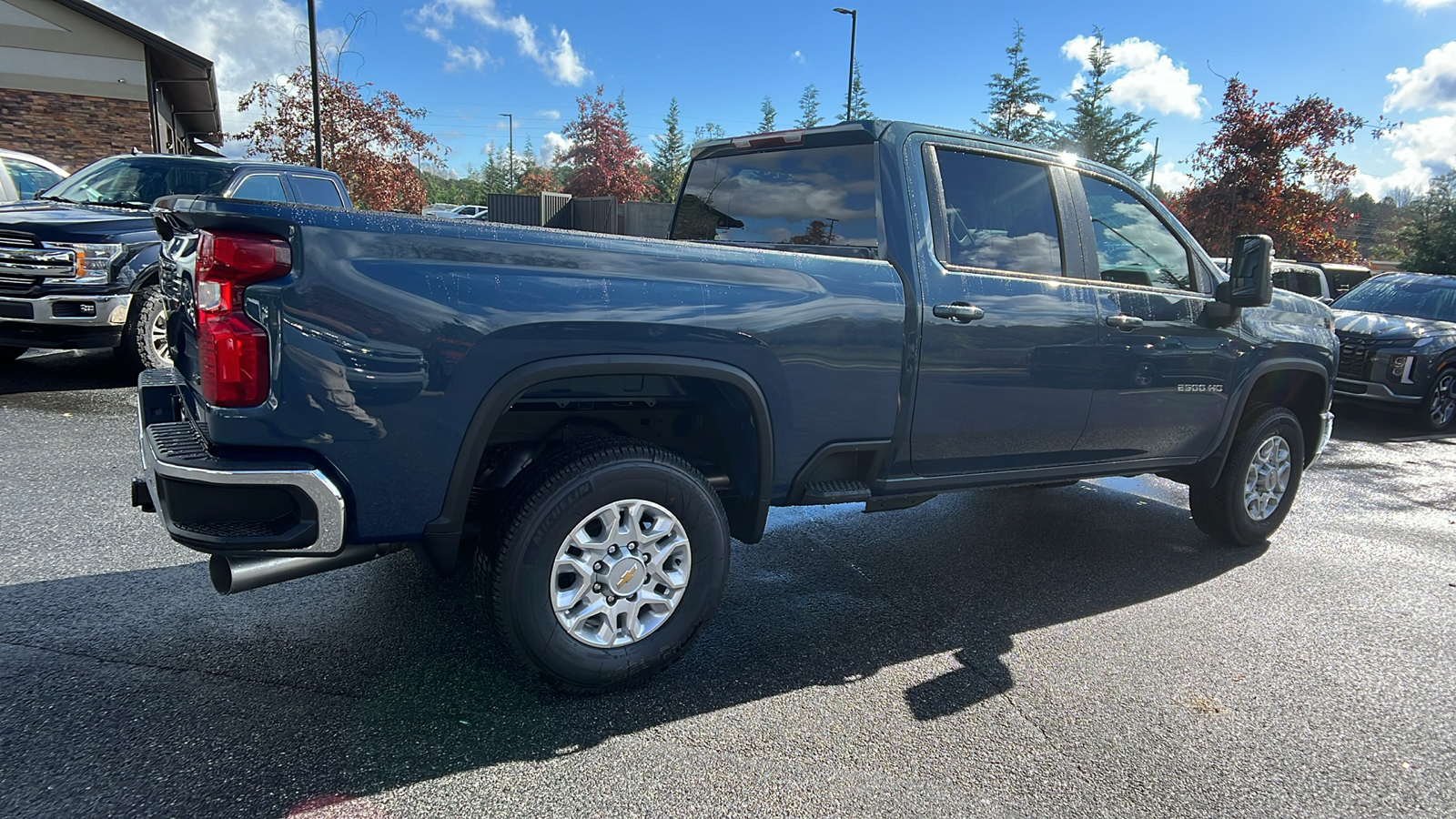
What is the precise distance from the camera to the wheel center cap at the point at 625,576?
2.92 metres

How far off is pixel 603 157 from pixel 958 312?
1600 inches

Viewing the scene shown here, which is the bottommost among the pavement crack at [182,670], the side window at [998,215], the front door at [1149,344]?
the pavement crack at [182,670]

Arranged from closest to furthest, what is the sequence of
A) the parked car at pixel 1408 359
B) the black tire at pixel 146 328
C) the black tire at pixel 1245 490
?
the black tire at pixel 1245 490 → the black tire at pixel 146 328 → the parked car at pixel 1408 359

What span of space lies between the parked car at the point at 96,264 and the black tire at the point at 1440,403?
1164 cm

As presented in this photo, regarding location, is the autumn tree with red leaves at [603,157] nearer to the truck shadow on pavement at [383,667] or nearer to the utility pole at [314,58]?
the utility pole at [314,58]

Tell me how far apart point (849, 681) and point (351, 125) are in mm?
21645

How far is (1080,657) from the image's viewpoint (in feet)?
11.6

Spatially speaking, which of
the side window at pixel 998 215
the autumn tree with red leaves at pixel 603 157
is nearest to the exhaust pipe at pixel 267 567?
the side window at pixel 998 215

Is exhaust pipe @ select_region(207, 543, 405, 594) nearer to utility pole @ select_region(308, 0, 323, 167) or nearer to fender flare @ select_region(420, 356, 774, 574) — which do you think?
fender flare @ select_region(420, 356, 774, 574)

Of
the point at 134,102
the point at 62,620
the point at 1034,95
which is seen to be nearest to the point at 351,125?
the point at 134,102

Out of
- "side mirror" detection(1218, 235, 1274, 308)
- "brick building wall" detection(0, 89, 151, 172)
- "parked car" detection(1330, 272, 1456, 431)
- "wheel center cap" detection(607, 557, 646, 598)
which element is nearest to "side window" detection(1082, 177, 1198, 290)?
"side mirror" detection(1218, 235, 1274, 308)

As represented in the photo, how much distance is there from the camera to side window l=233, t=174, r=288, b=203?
7551 millimetres

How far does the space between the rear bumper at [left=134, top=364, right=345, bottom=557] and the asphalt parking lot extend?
24.9 inches

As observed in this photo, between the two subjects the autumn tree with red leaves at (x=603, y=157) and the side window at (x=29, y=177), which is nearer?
the side window at (x=29, y=177)
